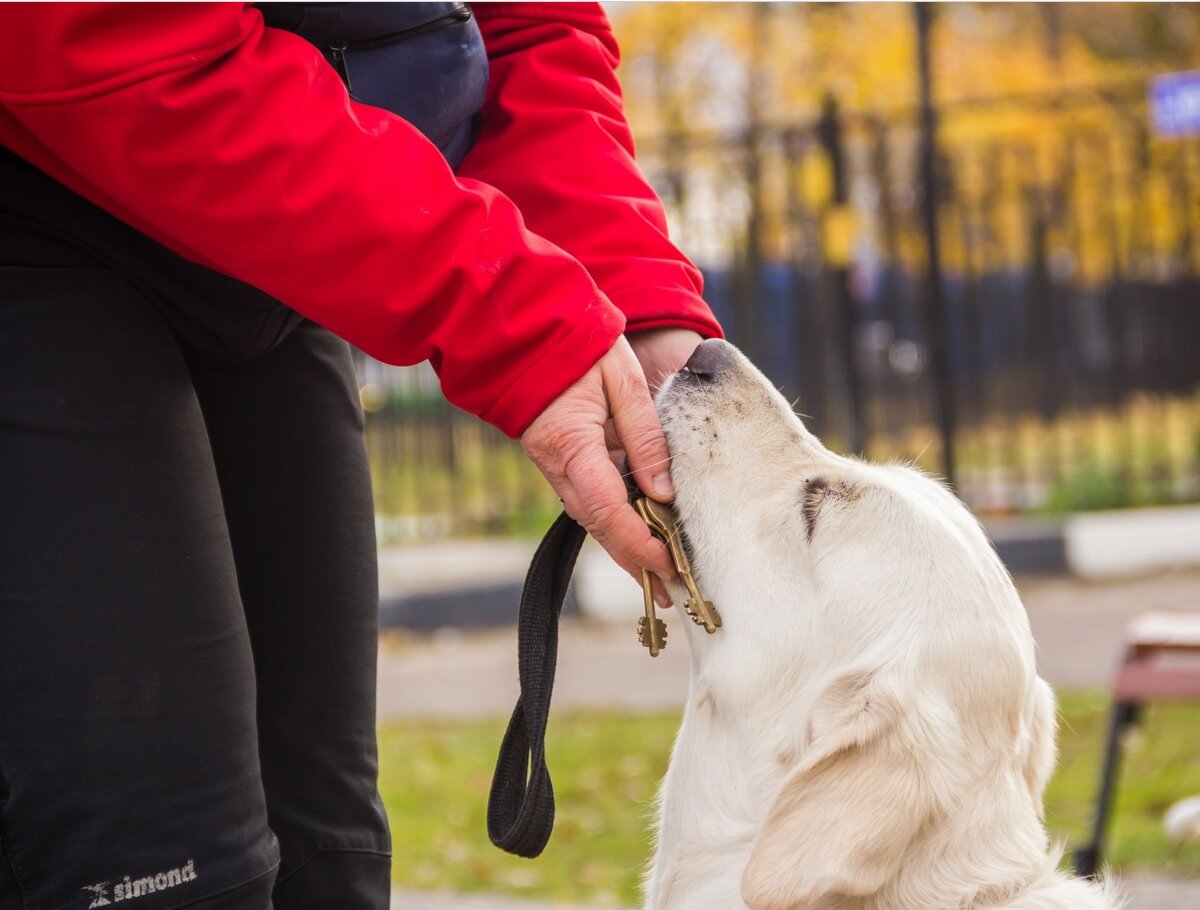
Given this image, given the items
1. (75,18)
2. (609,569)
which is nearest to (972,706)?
(75,18)

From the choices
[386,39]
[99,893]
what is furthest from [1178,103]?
[99,893]

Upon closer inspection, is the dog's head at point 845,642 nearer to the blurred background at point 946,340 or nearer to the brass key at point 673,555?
the brass key at point 673,555

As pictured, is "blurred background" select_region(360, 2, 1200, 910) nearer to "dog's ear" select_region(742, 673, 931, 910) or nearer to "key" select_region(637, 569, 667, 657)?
"key" select_region(637, 569, 667, 657)

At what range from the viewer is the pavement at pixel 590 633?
7000mm

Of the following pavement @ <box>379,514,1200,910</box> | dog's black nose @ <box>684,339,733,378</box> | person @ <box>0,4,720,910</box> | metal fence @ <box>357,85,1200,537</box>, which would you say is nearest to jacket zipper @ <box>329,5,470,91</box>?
person @ <box>0,4,720,910</box>

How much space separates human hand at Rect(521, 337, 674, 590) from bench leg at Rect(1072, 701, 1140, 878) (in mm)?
2542

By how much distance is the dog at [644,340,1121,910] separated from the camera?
2.04 m

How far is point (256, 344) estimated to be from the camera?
197 cm

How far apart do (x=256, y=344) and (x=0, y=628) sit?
55cm

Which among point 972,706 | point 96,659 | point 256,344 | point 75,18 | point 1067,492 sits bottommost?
point 1067,492

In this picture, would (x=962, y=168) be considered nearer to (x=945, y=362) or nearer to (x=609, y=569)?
(x=945, y=362)

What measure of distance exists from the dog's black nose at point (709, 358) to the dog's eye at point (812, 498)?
27 cm

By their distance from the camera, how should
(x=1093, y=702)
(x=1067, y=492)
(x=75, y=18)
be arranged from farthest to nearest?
(x=1067, y=492) < (x=1093, y=702) < (x=75, y=18)

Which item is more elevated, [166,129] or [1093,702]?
[166,129]
